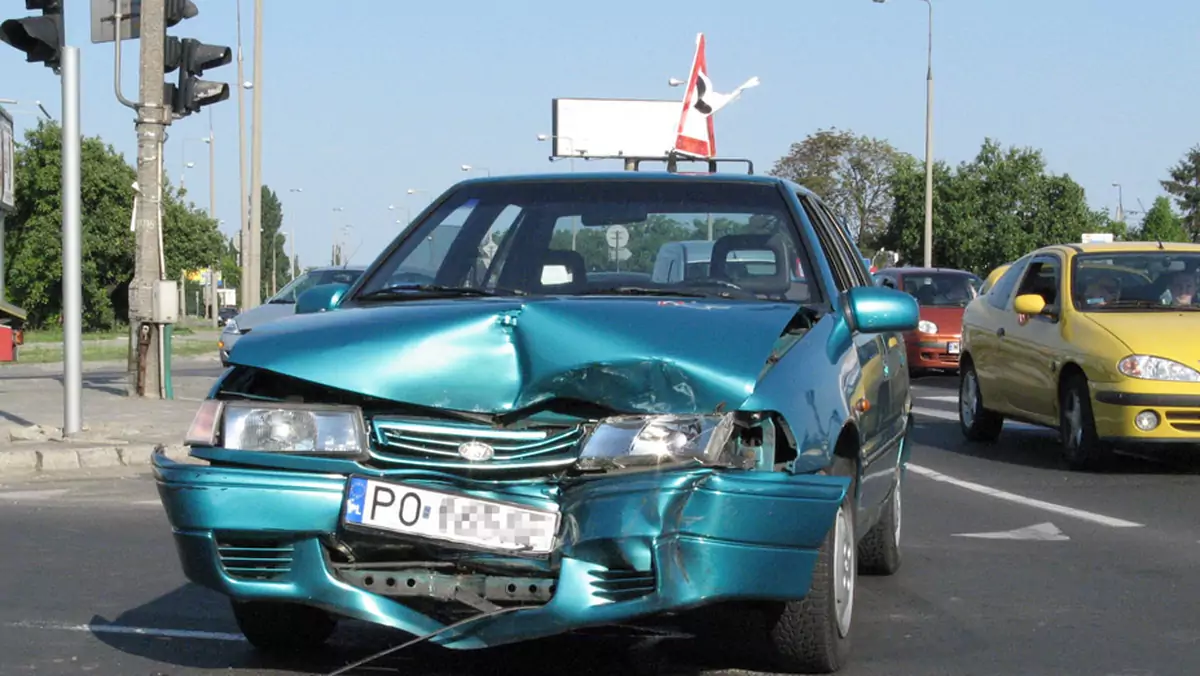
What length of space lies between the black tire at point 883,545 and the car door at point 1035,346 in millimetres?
5089

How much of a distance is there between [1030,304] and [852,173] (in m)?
71.4

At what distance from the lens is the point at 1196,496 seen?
10219 mm

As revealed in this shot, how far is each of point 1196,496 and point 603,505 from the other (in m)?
7.04

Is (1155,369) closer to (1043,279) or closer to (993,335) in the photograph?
(1043,279)

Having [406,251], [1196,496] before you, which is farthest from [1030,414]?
[406,251]

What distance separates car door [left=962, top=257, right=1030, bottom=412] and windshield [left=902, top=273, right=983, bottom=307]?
418 inches

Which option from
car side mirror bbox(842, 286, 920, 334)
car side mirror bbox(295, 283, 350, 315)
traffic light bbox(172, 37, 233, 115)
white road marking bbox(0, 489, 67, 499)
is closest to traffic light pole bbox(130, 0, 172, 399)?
traffic light bbox(172, 37, 233, 115)

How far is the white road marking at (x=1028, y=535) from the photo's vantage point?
8.39 metres

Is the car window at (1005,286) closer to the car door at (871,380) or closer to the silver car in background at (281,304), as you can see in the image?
the car door at (871,380)

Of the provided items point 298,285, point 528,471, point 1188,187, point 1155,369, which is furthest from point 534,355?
point 1188,187

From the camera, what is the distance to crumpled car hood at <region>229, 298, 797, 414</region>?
173 inches

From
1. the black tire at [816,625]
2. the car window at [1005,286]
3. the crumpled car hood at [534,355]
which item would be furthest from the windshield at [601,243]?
the car window at [1005,286]

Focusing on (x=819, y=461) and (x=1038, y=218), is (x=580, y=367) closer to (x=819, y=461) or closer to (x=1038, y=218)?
(x=819, y=461)

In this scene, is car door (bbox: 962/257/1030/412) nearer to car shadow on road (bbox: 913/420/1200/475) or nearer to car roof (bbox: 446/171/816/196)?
car shadow on road (bbox: 913/420/1200/475)
